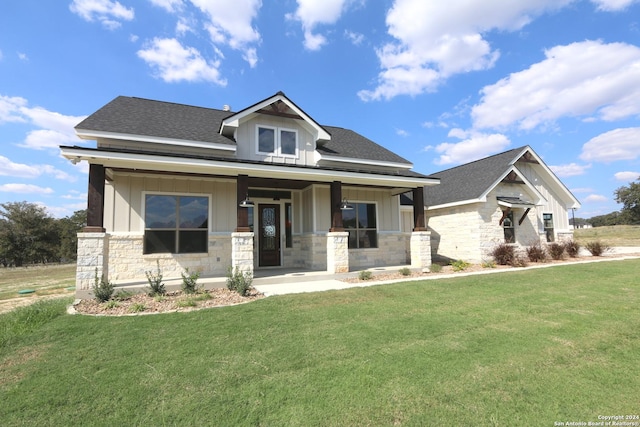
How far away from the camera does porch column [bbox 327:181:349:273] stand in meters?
10.3

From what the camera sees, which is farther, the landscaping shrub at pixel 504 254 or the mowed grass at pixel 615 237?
the mowed grass at pixel 615 237

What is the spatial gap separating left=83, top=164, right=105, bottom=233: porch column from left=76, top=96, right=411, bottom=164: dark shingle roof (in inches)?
81.3

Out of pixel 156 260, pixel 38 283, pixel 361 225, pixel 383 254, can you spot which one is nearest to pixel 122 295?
pixel 156 260

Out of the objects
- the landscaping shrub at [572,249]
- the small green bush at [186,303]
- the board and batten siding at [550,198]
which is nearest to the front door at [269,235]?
the small green bush at [186,303]

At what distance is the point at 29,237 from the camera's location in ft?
112

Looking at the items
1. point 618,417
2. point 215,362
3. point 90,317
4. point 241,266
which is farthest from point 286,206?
point 618,417

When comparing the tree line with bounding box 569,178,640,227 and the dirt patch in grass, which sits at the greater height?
the tree line with bounding box 569,178,640,227

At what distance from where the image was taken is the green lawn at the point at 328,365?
2.75 m

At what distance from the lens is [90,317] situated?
5.61 metres

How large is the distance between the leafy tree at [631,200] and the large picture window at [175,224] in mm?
73481

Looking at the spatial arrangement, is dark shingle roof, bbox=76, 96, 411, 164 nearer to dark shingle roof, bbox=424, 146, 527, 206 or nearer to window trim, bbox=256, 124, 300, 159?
window trim, bbox=256, 124, 300, 159

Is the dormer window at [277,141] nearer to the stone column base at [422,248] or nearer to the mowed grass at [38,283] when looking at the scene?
the stone column base at [422,248]

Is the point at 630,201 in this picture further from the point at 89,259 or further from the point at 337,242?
the point at 89,259

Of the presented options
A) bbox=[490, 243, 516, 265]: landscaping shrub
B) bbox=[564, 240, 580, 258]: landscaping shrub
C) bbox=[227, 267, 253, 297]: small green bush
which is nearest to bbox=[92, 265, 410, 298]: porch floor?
bbox=[227, 267, 253, 297]: small green bush
